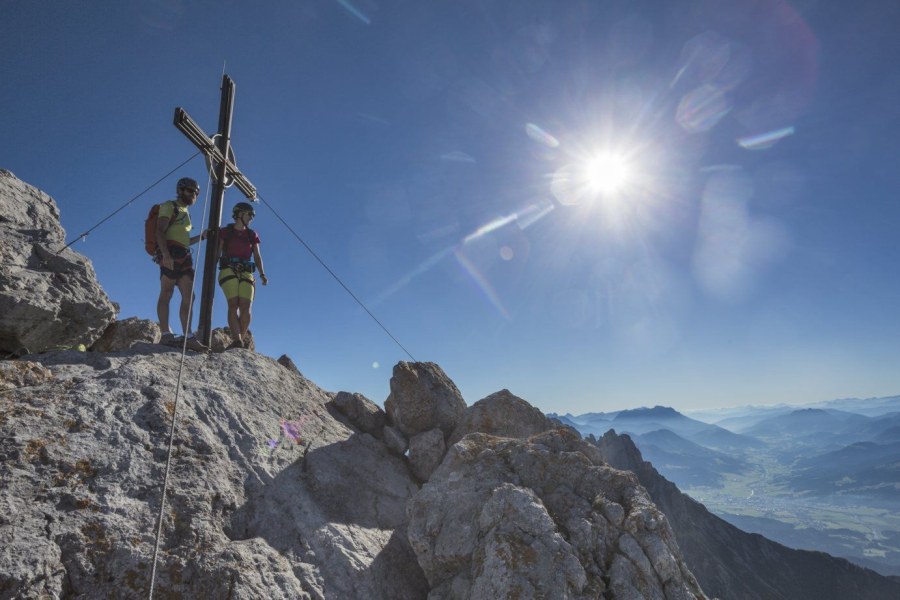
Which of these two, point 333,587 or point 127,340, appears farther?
point 127,340

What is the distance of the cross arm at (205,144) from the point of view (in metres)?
11.3

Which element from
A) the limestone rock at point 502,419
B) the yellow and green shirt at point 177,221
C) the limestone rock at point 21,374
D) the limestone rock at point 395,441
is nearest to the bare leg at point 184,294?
the yellow and green shirt at point 177,221

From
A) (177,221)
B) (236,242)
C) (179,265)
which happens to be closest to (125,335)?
(179,265)

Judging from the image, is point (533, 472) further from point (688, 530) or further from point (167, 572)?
point (688, 530)

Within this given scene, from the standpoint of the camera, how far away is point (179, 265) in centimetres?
1198

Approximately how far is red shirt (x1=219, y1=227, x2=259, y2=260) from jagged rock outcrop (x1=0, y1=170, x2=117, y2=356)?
3319mm

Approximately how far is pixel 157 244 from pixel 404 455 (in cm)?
964

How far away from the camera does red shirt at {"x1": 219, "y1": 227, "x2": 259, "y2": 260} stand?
41.5 feet

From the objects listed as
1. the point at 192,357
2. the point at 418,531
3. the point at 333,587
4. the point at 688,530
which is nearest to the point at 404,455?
the point at 418,531

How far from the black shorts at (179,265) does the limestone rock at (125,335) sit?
151 cm

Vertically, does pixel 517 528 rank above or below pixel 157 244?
below

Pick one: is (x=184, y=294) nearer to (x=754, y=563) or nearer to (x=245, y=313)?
(x=245, y=313)

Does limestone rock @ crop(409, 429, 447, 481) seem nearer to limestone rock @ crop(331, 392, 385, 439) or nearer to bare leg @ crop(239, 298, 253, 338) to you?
limestone rock @ crop(331, 392, 385, 439)

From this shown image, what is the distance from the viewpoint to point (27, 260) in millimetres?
9305
